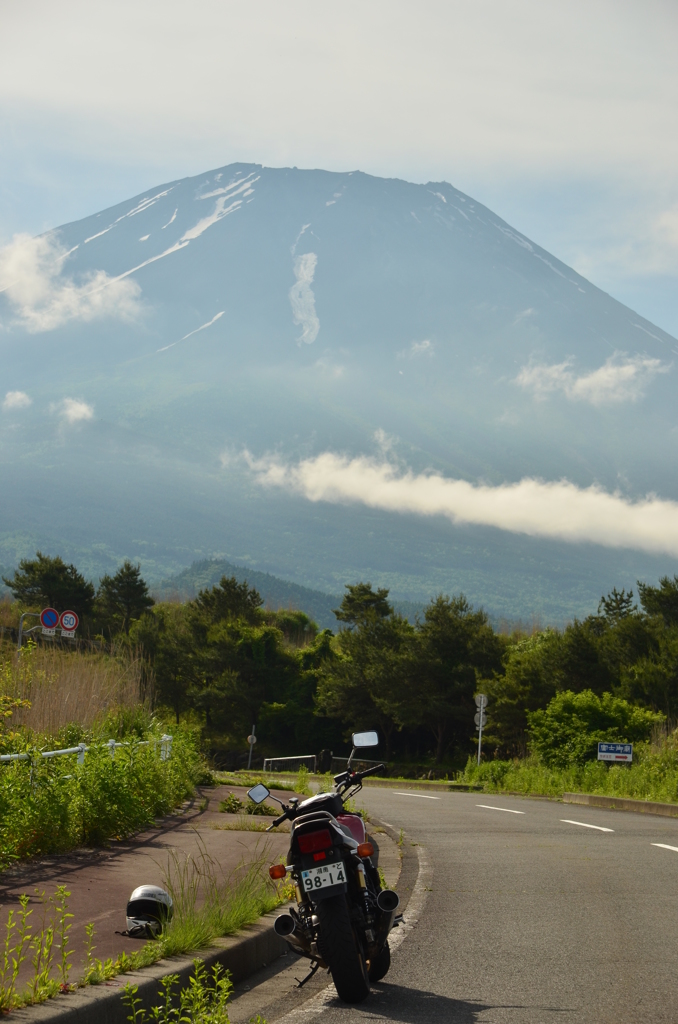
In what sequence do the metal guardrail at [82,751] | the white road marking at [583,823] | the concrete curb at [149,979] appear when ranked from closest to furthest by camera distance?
the concrete curb at [149,979], the metal guardrail at [82,751], the white road marking at [583,823]

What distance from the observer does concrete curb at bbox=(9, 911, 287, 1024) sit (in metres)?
4.59

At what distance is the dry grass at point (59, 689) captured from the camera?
13.9 meters

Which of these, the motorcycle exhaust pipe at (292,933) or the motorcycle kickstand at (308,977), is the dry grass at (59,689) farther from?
the motorcycle exhaust pipe at (292,933)

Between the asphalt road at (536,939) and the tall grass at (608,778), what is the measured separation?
865 cm

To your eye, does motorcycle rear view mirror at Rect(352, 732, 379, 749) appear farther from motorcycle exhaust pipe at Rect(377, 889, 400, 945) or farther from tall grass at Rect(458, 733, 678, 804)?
tall grass at Rect(458, 733, 678, 804)

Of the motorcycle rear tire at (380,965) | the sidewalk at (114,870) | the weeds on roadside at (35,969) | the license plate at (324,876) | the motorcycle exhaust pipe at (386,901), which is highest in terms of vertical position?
the license plate at (324,876)

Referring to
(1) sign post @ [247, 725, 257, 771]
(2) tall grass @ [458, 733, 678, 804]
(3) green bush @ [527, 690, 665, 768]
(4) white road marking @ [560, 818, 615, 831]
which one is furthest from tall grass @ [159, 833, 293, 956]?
(1) sign post @ [247, 725, 257, 771]

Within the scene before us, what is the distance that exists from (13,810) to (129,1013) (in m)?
4.32

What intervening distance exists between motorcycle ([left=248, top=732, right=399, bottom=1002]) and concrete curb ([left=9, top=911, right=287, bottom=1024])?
1.45 ft

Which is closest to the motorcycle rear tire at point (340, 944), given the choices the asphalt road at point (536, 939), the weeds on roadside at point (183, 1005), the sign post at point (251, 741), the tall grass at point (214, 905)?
the asphalt road at point (536, 939)

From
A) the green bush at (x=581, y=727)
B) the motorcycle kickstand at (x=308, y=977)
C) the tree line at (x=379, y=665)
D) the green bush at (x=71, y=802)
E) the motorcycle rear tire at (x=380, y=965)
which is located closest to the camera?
the motorcycle kickstand at (x=308, y=977)

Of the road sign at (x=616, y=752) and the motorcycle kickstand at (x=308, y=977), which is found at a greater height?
the road sign at (x=616, y=752)

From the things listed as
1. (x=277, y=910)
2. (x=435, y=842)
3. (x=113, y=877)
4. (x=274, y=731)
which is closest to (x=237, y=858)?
(x=113, y=877)

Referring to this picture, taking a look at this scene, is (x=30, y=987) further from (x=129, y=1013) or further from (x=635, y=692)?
(x=635, y=692)
